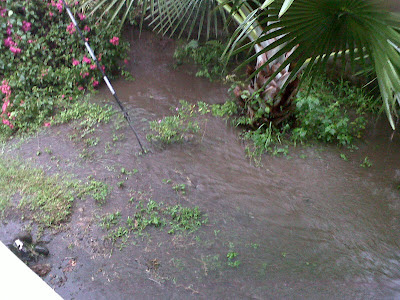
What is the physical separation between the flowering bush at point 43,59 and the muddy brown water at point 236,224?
0.45 metres

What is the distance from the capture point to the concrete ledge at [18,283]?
36.5 inches

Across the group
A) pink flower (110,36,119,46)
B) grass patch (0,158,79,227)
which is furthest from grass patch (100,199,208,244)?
pink flower (110,36,119,46)

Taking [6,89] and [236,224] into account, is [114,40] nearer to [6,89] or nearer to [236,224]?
[6,89]

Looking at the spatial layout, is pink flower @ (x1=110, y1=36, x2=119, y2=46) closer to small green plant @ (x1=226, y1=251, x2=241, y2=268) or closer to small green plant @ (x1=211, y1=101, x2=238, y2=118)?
small green plant @ (x1=211, y1=101, x2=238, y2=118)

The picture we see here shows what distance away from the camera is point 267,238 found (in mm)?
2857

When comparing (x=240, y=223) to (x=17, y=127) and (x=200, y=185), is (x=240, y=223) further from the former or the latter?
(x=17, y=127)

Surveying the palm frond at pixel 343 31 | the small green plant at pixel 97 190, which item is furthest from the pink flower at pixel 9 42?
the palm frond at pixel 343 31

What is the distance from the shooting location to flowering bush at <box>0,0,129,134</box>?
13.6 feet

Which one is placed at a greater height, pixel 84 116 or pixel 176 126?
pixel 84 116

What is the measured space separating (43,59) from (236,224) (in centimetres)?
327

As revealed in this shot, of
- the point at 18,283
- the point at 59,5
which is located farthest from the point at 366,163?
the point at 59,5

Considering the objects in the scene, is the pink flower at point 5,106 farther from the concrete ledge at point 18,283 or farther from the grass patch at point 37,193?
the concrete ledge at point 18,283

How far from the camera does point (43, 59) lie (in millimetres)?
4500

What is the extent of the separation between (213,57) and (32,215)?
10.6 feet
